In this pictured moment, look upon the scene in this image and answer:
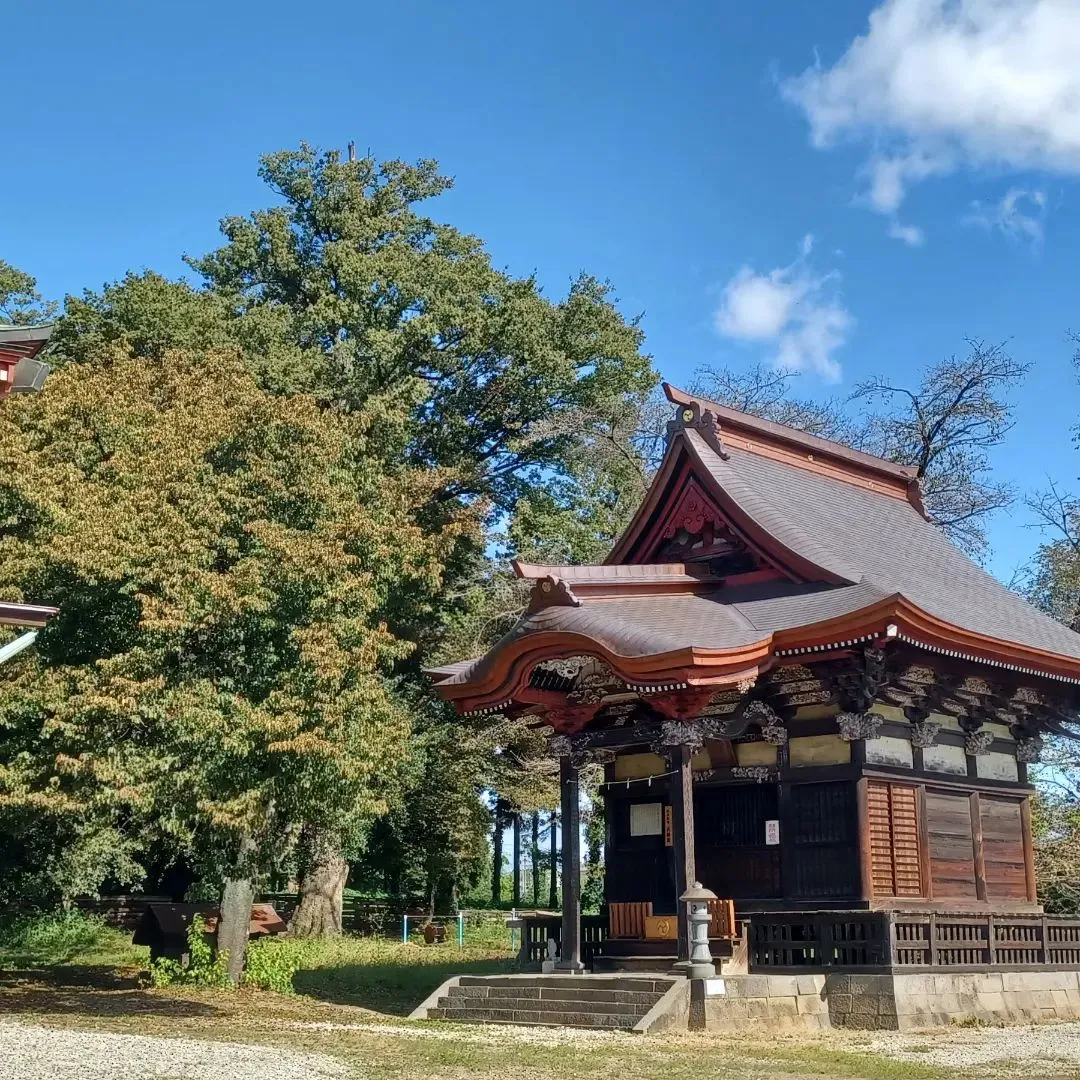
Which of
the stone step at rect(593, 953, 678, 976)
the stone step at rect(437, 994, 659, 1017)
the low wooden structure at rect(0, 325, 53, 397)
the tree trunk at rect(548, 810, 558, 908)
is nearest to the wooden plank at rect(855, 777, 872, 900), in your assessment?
the stone step at rect(593, 953, 678, 976)

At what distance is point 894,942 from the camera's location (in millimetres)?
16703

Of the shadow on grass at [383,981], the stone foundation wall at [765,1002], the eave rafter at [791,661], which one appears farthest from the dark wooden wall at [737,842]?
the shadow on grass at [383,981]

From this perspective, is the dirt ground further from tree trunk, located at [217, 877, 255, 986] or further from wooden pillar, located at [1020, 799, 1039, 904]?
tree trunk, located at [217, 877, 255, 986]

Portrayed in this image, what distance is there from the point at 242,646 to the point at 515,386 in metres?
18.5

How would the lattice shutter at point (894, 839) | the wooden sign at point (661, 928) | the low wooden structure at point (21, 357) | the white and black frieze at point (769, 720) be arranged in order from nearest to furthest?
1. the low wooden structure at point (21, 357)
2. the lattice shutter at point (894, 839)
3. the wooden sign at point (661, 928)
4. the white and black frieze at point (769, 720)

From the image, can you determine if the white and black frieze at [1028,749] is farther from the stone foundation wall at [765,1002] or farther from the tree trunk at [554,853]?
the tree trunk at [554,853]

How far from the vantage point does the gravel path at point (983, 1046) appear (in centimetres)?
1306

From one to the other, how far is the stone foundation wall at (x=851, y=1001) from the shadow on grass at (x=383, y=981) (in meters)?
5.86

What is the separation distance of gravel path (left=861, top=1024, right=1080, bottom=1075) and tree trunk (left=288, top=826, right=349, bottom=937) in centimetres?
2065

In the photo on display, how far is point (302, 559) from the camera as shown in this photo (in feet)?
54.9

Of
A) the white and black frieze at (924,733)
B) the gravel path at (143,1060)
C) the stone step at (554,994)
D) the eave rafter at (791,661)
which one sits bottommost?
the gravel path at (143,1060)

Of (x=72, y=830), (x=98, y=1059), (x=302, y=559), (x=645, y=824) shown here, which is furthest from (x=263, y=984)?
(x=98, y=1059)

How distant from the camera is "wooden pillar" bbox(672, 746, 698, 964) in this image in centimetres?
1684

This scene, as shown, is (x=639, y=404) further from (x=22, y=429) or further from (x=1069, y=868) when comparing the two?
(x=22, y=429)
